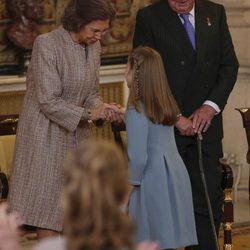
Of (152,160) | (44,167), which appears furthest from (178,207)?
(44,167)

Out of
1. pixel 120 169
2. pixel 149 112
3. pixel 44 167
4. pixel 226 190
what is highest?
pixel 120 169

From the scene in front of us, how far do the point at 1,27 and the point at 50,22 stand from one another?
49 centimetres

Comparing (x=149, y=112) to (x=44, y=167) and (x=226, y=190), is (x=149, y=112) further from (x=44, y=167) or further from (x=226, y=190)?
(x=226, y=190)

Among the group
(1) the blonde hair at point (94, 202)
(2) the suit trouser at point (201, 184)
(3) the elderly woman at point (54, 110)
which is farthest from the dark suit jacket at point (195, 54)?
(1) the blonde hair at point (94, 202)

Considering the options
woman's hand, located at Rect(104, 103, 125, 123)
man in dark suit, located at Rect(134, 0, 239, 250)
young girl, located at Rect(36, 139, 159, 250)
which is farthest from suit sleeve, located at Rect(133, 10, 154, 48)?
young girl, located at Rect(36, 139, 159, 250)

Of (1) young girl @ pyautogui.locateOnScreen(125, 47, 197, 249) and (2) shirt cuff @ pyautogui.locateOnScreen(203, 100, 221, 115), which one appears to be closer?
(1) young girl @ pyautogui.locateOnScreen(125, 47, 197, 249)

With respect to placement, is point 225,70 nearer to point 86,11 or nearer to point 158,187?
point 158,187

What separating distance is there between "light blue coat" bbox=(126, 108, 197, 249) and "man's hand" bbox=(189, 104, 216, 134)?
56 centimetres

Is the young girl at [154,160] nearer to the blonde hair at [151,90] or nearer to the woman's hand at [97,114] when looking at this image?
the blonde hair at [151,90]

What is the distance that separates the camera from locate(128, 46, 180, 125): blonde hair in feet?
18.4

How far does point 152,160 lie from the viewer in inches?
225

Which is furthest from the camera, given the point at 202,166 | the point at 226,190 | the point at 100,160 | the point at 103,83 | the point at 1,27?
the point at 103,83

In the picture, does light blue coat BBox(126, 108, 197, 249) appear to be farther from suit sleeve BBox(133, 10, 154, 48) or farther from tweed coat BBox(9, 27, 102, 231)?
suit sleeve BBox(133, 10, 154, 48)

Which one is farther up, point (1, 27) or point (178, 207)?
point (1, 27)
